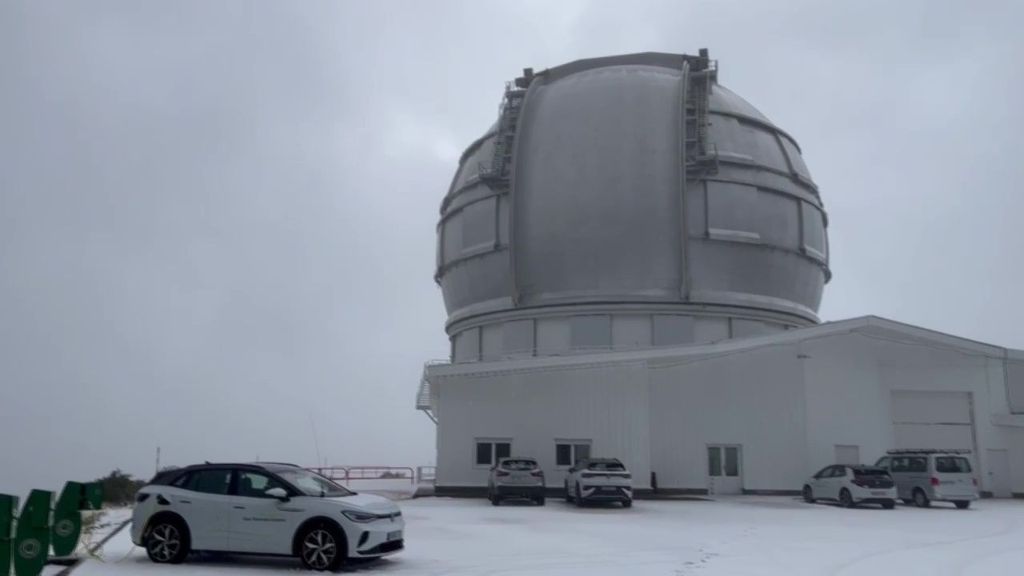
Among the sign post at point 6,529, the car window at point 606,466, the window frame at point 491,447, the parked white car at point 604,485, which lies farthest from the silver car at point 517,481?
the sign post at point 6,529

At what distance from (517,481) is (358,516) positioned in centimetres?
1444

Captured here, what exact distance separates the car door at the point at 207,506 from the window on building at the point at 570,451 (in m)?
18.9

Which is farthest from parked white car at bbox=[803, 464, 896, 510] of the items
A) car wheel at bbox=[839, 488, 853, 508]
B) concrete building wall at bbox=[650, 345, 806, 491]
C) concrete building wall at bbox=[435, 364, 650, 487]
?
concrete building wall at bbox=[435, 364, 650, 487]

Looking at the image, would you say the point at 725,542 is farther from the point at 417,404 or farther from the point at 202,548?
the point at 417,404

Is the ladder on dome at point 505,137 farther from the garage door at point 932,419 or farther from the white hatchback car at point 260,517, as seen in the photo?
the white hatchback car at point 260,517

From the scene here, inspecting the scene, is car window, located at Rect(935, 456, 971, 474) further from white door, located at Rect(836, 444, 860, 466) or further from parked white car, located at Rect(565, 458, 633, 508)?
parked white car, located at Rect(565, 458, 633, 508)

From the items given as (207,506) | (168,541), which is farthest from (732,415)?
(168,541)

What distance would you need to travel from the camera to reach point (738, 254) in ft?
117

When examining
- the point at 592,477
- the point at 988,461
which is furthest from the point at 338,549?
the point at 988,461

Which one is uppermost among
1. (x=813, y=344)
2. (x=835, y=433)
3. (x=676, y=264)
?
(x=676, y=264)

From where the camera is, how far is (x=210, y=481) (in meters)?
13.6

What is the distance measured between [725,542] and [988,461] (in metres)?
21.4

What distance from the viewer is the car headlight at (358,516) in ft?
42.0

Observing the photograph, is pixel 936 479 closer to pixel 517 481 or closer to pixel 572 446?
pixel 572 446
